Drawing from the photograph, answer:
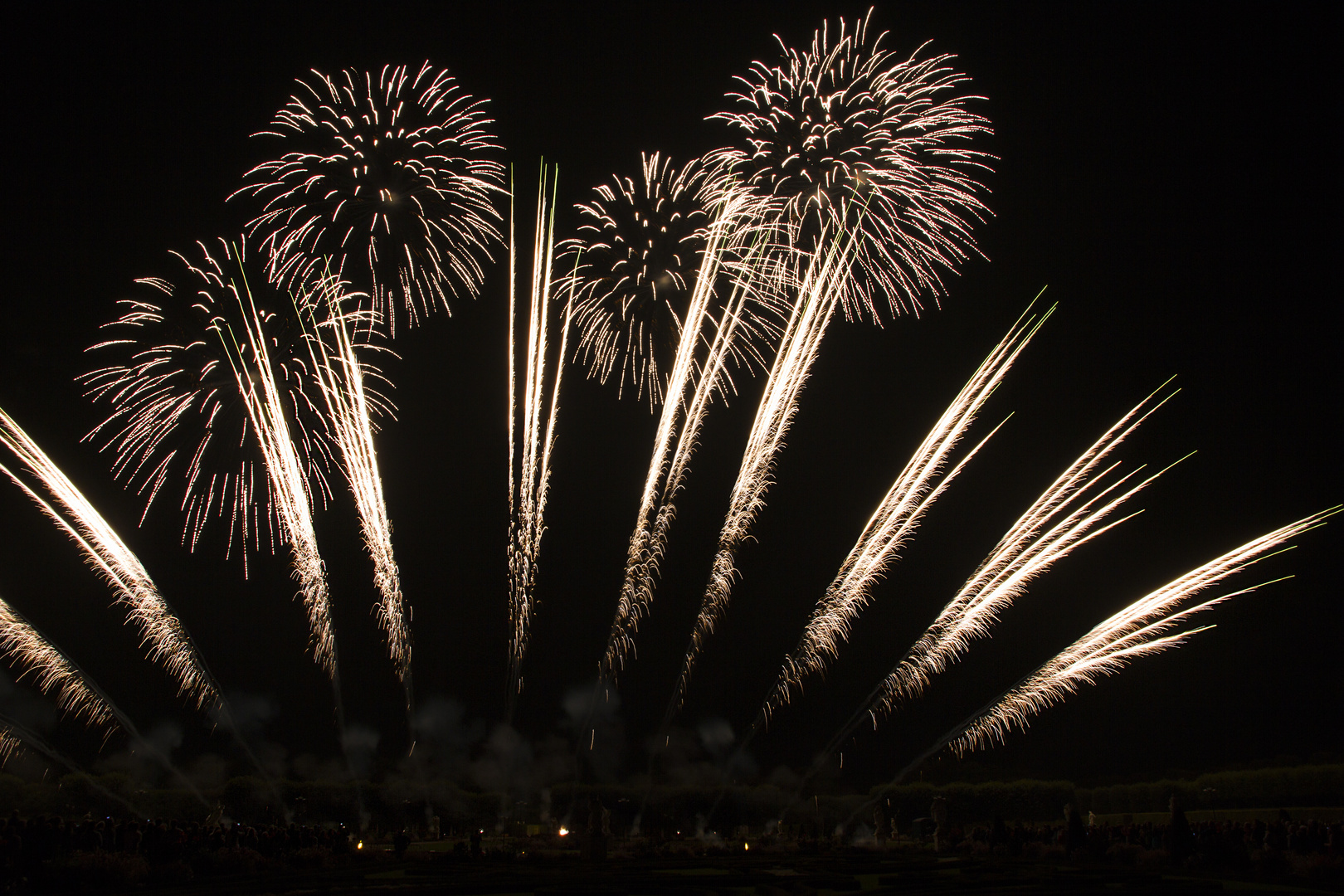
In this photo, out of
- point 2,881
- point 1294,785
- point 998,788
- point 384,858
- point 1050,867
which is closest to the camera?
point 2,881

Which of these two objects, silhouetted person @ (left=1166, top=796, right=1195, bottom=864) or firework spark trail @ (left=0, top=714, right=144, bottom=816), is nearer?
silhouetted person @ (left=1166, top=796, right=1195, bottom=864)

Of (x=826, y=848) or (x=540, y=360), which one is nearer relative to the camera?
(x=540, y=360)

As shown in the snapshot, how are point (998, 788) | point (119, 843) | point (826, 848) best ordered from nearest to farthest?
point (119, 843) → point (826, 848) → point (998, 788)

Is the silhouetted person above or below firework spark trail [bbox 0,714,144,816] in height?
above

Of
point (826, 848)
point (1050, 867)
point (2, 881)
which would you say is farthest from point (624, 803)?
point (2, 881)

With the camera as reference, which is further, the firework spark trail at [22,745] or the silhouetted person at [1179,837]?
the firework spark trail at [22,745]

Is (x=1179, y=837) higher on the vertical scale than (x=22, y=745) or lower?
higher

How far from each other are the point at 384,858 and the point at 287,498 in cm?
1210

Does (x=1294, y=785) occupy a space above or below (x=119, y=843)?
above

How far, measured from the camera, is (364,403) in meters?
23.5

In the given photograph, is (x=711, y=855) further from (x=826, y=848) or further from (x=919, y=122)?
(x=919, y=122)

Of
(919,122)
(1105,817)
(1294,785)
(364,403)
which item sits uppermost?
(919,122)

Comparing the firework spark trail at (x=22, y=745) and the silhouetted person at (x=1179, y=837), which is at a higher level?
the silhouetted person at (x=1179, y=837)

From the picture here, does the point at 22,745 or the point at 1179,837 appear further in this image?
the point at 22,745
